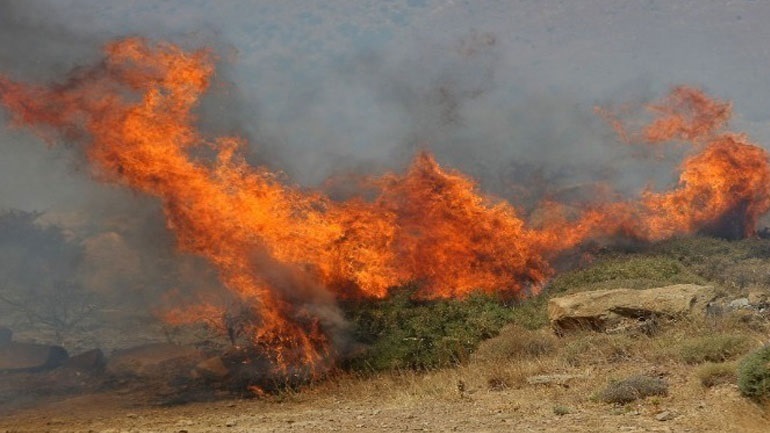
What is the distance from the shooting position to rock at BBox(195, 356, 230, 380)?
1862 cm

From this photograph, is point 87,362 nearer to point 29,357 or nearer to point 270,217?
point 29,357

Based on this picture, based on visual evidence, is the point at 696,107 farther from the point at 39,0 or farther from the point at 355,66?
the point at 355,66

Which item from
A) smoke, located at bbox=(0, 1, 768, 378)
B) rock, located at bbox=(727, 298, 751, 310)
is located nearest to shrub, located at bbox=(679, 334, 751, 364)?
rock, located at bbox=(727, 298, 751, 310)

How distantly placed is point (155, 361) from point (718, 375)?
50.6 ft

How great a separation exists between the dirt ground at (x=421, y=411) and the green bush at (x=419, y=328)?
Answer: 0.98 meters

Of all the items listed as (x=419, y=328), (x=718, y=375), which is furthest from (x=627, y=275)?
(x=718, y=375)

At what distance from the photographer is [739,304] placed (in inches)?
682

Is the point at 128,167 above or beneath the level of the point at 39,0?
beneath

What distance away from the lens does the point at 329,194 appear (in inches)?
1184

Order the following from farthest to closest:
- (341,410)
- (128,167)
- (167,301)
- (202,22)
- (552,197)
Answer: (202,22) → (552,197) → (167,301) → (128,167) → (341,410)

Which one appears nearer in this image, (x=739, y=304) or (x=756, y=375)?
(x=756, y=375)

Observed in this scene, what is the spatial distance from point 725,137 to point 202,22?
99420 mm

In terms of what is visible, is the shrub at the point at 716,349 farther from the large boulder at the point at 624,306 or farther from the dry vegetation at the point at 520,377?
the large boulder at the point at 624,306

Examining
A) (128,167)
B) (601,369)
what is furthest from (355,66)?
(601,369)
